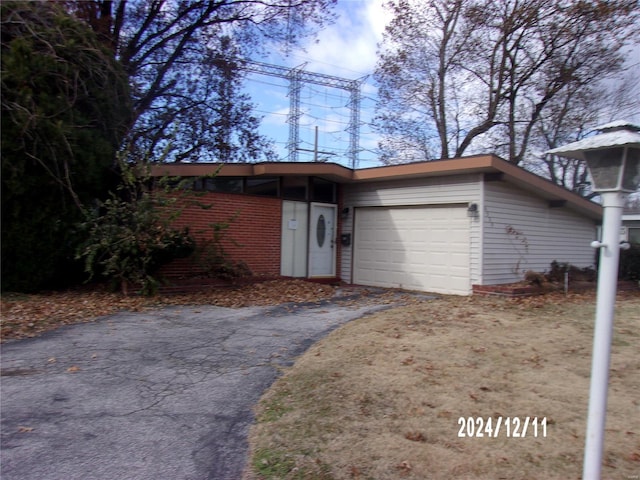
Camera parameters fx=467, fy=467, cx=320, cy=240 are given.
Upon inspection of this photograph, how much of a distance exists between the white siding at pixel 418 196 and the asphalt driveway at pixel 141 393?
4.65 m

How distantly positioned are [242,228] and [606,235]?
9460mm

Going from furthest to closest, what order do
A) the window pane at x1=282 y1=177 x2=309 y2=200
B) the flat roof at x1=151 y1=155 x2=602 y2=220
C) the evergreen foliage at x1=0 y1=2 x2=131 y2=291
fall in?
the window pane at x1=282 y1=177 x2=309 y2=200
the flat roof at x1=151 y1=155 x2=602 y2=220
the evergreen foliage at x1=0 y1=2 x2=131 y2=291

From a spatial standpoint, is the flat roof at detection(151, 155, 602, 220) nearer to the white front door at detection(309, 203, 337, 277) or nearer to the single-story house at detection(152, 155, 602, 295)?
the single-story house at detection(152, 155, 602, 295)

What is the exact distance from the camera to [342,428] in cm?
377

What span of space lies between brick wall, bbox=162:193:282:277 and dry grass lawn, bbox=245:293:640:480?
16.4ft

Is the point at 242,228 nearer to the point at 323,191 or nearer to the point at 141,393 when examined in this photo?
the point at 323,191

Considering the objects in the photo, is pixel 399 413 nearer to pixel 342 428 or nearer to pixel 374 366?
pixel 342 428

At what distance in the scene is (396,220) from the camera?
41.5 ft

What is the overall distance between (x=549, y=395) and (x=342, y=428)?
2032 millimetres

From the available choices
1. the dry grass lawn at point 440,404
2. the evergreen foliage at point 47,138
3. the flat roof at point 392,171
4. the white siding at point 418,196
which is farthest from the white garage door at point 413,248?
the evergreen foliage at point 47,138

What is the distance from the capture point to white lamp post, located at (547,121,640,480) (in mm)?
2654
